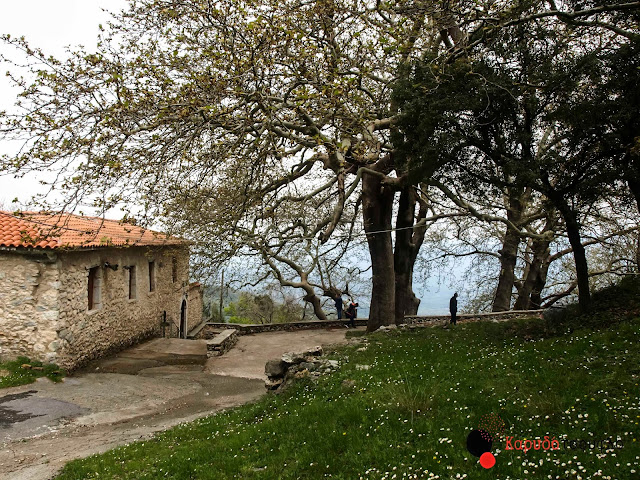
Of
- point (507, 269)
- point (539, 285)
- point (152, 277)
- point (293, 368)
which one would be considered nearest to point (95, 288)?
point (152, 277)

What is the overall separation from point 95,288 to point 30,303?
7.72 feet

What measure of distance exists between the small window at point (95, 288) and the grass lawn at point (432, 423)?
26.0 ft

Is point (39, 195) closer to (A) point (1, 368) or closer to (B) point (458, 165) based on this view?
(A) point (1, 368)

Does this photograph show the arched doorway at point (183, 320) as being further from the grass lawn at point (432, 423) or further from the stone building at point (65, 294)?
the grass lawn at point (432, 423)

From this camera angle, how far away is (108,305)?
583 inches

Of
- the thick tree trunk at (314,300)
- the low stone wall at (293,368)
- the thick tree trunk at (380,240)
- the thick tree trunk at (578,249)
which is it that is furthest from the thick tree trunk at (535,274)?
the low stone wall at (293,368)

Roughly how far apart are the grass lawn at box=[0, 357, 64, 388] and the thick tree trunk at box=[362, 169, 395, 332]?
9958 millimetres

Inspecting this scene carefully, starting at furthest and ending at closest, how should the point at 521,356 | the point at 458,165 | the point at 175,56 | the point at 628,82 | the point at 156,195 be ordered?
1. the point at 458,165
2. the point at 175,56
3. the point at 156,195
4. the point at 628,82
5. the point at 521,356

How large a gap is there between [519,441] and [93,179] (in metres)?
7.90

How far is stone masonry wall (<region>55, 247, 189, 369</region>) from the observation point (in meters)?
12.5

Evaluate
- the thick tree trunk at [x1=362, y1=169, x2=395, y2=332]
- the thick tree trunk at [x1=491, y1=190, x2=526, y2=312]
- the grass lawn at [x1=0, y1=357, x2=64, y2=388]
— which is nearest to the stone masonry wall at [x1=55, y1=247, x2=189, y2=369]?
the grass lawn at [x1=0, y1=357, x2=64, y2=388]

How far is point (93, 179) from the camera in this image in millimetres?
8164

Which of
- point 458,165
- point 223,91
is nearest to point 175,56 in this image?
point 223,91

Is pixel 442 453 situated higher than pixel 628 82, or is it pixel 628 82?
pixel 628 82
